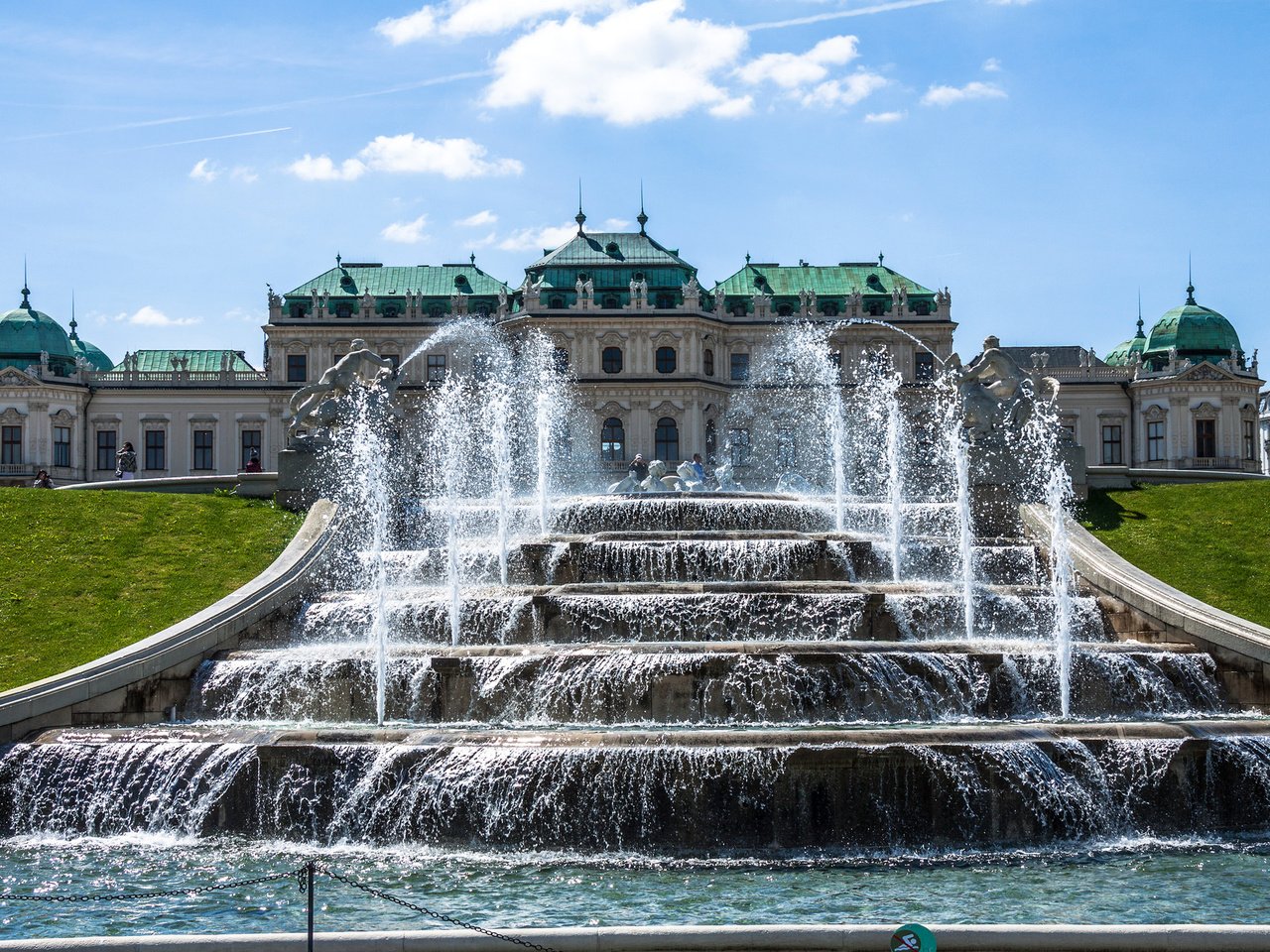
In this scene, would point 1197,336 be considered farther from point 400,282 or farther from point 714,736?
point 714,736

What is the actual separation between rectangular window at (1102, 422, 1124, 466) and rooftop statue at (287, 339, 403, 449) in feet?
183

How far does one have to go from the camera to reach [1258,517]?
3353cm

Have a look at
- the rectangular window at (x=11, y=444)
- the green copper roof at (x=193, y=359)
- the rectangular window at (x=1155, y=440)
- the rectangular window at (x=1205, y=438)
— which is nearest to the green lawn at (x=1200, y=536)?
the rectangular window at (x=1205, y=438)

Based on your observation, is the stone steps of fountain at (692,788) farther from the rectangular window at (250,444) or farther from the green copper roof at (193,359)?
A: the green copper roof at (193,359)

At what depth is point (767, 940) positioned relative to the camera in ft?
38.7

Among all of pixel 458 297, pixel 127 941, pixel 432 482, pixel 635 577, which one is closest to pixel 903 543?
pixel 635 577

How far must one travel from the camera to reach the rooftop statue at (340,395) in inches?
1382

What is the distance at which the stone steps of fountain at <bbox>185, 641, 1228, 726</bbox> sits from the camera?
21.7m

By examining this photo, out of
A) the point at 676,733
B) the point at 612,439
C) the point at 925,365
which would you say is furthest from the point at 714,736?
the point at 925,365

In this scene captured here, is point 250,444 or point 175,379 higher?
point 175,379

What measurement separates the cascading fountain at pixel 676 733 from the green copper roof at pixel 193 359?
189 feet

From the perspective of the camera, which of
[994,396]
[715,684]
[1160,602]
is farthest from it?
[994,396]

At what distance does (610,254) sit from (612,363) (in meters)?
6.71

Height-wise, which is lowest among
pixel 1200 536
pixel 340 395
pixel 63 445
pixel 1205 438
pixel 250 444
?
pixel 1200 536
